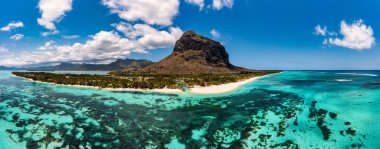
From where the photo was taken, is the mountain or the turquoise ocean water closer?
the turquoise ocean water

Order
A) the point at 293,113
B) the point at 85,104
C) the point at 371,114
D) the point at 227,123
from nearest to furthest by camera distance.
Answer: the point at 227,123, the point at 371,114, the point at 293,113, the point at 85,104

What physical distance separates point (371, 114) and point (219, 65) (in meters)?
169

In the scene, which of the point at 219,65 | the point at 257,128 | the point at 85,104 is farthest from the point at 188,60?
the point at 257,128

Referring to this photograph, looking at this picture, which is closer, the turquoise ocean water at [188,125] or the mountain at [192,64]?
the turquoise ocean water at [188,125]

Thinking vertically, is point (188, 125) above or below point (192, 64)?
below

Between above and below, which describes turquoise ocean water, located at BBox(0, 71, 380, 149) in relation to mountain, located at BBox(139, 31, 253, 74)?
below

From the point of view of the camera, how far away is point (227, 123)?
23.8 meters

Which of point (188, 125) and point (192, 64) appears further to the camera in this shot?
point (192, 64)

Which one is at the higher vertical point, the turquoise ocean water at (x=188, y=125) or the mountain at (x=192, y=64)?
the mountain at (x=192, y=64)

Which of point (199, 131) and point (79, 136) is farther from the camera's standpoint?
point (199, 131)

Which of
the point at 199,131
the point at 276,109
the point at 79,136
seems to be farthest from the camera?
the point at 276,109

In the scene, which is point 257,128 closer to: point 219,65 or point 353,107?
point 353,107

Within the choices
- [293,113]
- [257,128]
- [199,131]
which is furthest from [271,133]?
[293,113]

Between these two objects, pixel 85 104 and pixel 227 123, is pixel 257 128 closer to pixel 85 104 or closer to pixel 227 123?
pixel 227 123
